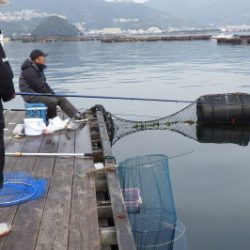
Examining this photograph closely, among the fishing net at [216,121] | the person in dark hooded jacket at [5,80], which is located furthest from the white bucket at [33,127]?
the fishing net at [216,121]

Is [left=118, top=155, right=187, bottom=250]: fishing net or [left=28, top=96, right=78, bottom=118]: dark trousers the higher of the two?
[left=28, top=96, right=78, bottom=118]: dark trousers

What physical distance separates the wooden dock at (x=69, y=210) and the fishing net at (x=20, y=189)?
0.12 meters

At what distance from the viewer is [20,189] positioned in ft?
22.9

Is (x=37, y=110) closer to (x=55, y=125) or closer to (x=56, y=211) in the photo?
(x=55, y=125)

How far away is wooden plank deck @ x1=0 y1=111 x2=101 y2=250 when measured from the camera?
5.33 meters

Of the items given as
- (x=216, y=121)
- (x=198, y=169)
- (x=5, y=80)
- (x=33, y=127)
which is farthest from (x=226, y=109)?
(x=5, y=80)

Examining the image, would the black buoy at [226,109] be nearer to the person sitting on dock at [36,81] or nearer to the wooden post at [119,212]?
the person sitting on dock at [36,81]

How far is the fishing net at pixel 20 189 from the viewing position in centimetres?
653

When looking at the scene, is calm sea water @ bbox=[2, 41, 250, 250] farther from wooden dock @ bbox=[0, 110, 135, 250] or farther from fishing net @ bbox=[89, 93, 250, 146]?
wooden dock @ bbox=[0, 110, 135, 250]

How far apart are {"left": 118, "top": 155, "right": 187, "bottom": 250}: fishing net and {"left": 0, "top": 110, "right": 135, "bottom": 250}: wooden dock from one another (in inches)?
16.4

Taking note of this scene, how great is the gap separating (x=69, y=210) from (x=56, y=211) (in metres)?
0.18

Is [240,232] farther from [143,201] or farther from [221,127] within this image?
[221,127]

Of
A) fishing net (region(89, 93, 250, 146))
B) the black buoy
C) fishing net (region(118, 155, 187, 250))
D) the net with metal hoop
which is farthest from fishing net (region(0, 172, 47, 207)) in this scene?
the black buoy

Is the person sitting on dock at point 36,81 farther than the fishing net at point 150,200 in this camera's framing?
Yes
